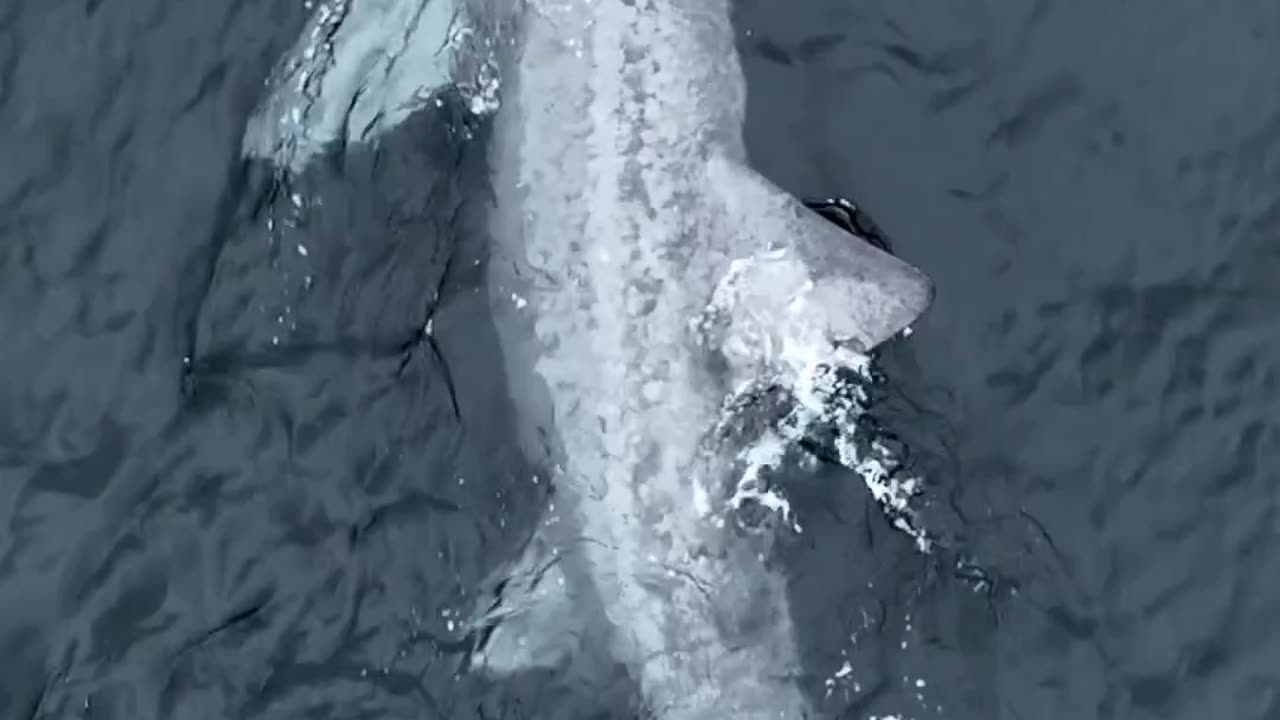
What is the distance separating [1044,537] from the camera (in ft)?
26.3

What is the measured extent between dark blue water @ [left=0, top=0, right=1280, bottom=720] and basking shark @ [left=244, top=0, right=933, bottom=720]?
411 mm

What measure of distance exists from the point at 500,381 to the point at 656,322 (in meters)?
1.10

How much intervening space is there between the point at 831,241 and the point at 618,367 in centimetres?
128

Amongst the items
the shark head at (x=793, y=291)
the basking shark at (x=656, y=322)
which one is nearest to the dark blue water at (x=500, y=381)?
the basking shark at (x=656, y=322)

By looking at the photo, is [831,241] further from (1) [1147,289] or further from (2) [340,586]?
(2) [340,586]

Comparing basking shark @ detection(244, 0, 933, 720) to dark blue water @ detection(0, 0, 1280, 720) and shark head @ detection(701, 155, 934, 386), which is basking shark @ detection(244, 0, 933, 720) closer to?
shark head @ detection(701, 155, 934, 386)

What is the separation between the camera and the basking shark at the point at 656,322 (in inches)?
287

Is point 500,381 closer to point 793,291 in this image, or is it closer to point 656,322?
point 656,322

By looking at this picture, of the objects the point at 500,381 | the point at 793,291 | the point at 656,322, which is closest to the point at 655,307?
the point at 656,322

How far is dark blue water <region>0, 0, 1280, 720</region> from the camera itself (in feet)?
25.6

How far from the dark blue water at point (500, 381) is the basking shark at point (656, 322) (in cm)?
41

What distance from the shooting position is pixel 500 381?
804cm

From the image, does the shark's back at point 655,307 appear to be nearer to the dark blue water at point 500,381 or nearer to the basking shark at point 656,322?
the basking shark at point 656,322

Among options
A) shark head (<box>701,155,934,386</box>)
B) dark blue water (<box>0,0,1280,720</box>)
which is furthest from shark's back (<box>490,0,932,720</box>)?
dark blue water (<box>0,0,1280,720</box>)
